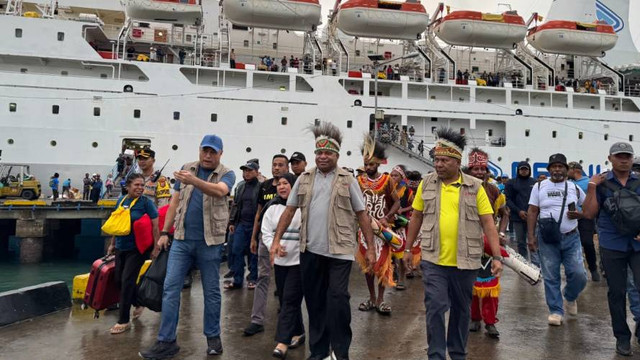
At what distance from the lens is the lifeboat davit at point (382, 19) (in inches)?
739

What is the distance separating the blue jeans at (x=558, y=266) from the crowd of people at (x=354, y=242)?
0.01m

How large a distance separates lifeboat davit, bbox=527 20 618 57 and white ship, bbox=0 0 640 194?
62mm

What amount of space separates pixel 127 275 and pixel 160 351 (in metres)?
1.08

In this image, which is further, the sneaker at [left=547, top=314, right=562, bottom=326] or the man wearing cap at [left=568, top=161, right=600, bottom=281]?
the man wearing cap at [left=568, top=161, right=600, bottom=281]

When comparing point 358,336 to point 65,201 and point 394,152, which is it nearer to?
point 65,201

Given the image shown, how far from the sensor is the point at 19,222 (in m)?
13.1

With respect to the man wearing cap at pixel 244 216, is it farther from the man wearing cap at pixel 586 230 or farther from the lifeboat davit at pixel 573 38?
the lifeboat davit at pixel 573 38

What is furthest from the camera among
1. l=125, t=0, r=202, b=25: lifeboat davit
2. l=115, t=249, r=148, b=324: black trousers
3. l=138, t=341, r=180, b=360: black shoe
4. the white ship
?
l=125, t=0, r=202, b=25: lifeboat davit

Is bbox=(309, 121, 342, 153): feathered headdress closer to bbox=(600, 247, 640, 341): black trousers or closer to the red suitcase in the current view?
bbox=(600, 247, 640, 341): black trousers

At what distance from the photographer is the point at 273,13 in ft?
58.5

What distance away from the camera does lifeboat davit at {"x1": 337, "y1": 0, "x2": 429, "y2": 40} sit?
1877cm

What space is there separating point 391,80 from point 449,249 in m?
17.7

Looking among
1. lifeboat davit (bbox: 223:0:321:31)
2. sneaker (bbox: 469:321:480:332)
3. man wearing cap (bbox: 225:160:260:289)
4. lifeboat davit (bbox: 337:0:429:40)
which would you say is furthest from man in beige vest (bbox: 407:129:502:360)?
lifeboat davit (bbox: 337:0:429:40)

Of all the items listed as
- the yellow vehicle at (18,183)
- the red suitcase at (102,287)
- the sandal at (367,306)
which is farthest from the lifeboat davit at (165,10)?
the sandal at (367,306)
